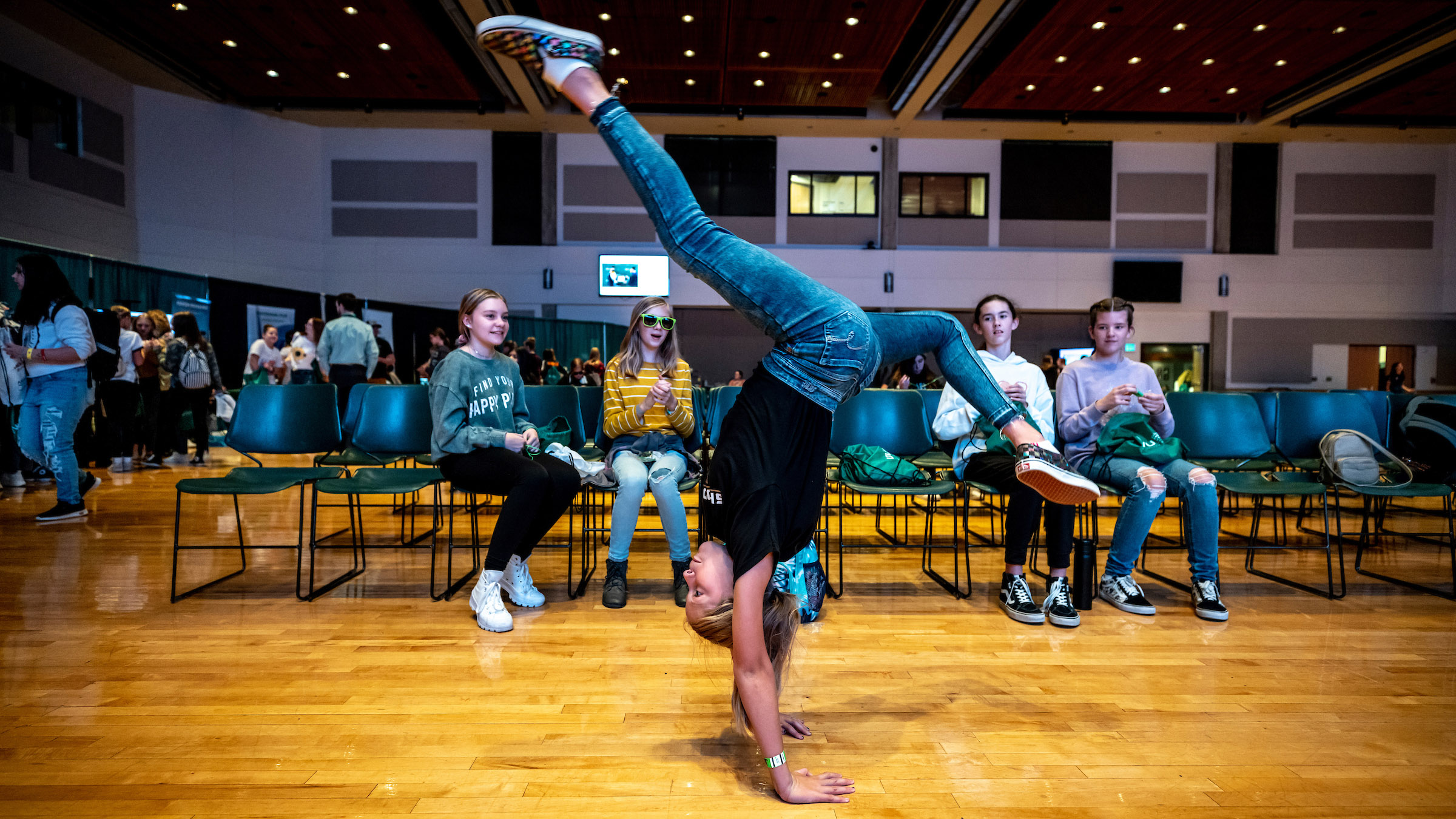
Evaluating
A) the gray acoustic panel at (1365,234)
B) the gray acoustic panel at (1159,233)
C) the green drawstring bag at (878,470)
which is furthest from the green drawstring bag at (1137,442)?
the gray acoustic panel at (1365,234)

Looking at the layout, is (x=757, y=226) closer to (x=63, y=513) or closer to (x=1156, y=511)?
(x=63, y=513)

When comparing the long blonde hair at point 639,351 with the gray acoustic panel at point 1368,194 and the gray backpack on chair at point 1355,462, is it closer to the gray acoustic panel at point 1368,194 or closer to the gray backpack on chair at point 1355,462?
the gray backpack on chair at point 1355,462

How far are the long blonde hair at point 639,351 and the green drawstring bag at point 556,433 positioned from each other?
17.0 inches

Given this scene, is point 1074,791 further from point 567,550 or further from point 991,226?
point 991,226

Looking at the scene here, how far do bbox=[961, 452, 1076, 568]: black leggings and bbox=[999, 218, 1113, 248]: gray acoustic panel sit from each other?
11381mm

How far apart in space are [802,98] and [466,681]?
11073 mm

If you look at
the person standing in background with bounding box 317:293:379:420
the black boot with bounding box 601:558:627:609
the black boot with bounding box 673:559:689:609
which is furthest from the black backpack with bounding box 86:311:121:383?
the black boot with bounding box 673:559:689:609

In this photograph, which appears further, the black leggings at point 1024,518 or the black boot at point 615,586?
the black boot at point 615,586

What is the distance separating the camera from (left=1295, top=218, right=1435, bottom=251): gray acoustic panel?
12969mm

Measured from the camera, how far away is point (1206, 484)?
9.48 ft

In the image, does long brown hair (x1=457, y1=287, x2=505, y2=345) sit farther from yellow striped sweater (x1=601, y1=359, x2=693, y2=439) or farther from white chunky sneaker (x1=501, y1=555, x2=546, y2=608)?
white chunky sneaker (x1=501, y1=555, x2=546, y2=608)

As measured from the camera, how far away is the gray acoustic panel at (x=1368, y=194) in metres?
12.9

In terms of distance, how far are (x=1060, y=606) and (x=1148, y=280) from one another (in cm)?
1230

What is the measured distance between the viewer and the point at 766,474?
5.04 feet
